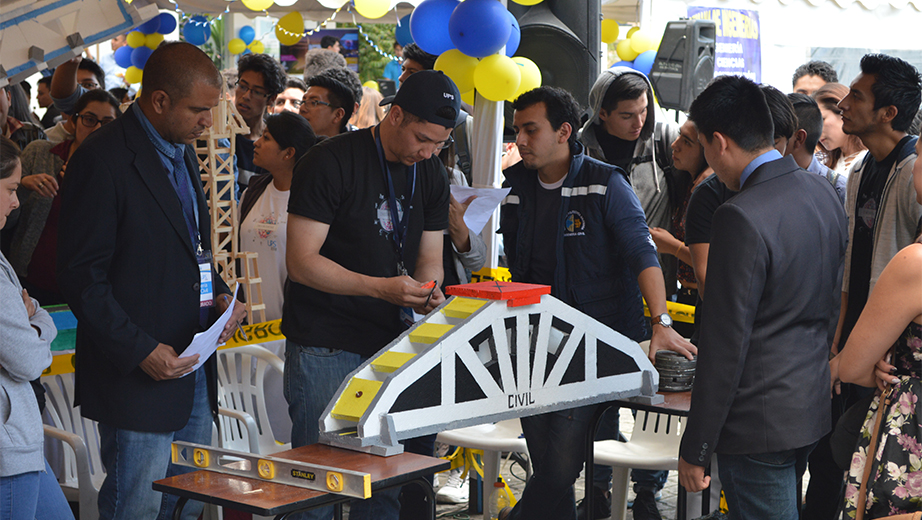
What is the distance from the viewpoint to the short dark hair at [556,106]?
3.32 m

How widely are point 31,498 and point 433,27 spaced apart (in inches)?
120

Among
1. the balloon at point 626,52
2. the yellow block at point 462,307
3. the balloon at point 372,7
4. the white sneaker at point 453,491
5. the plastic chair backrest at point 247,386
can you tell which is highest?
the balloon at point 372,7

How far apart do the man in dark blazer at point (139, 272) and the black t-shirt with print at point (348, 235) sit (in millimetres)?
297

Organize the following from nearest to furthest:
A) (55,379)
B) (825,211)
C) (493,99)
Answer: (825,211)
(55,379)
(493,99)

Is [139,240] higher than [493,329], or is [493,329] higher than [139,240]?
[139,240]

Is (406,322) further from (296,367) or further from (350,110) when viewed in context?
(350,110)

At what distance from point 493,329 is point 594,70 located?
282cm

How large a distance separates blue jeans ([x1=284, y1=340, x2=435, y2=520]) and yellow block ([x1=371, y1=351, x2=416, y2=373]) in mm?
454

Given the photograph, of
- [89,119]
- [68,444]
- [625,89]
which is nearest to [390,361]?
[68,444]

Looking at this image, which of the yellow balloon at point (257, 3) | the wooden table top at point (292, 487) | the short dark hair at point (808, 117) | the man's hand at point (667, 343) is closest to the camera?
the wooden table top at point (292, 487)

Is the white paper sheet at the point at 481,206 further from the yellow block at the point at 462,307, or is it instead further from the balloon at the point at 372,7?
the balloon at the point at 372,7

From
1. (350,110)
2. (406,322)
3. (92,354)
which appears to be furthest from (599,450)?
(350,110)

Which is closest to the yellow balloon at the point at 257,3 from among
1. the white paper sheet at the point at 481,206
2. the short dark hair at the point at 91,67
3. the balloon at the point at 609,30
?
the short dark hair at the point at 91,67

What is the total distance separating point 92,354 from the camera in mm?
2549
